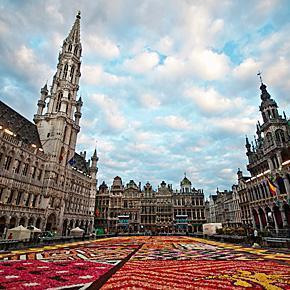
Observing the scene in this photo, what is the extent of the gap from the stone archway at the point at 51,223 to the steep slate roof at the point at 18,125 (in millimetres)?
17551

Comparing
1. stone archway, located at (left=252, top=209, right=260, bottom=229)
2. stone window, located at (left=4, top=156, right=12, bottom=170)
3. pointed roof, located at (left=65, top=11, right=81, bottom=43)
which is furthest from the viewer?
pointed roof, located at (left=65, top=11, right=81, bottom=43)

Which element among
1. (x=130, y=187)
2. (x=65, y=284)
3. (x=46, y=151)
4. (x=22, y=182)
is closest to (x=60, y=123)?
(x=46, y=151)

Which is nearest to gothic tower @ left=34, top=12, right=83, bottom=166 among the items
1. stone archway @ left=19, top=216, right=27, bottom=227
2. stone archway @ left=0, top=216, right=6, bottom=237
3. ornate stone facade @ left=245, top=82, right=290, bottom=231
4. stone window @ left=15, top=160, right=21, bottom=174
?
stone window @ left=15, top=160, right=21, bottom=174

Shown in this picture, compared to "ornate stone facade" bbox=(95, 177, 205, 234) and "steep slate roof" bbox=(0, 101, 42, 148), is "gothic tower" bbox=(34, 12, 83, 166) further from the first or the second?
"ornate stone facade" bbox=(95, 177, 205, 234)

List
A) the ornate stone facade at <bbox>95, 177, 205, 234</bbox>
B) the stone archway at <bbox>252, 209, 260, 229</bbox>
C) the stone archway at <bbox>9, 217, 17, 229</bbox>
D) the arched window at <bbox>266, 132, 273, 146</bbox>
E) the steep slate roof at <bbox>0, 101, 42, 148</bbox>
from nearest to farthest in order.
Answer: the stone archway at <bbox>9, 217, 17, 229</bbox>, the arched window at <bbox>266, 132, 273, 146</bbox>, the steep slate roof at <bbox>0, 101, 42, 148</bbox>, the stone archway at <bbox>252, 209, 260, 229</bbox>, the ornate stone facade at <bbox>95, 177, 205, 234</bbox>

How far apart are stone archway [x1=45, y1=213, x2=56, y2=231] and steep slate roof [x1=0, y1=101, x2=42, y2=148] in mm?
17551

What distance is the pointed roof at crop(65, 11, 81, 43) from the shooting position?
218ft

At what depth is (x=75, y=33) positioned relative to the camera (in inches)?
2687

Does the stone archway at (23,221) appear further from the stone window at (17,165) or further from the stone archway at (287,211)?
the stone archway at (287,211)

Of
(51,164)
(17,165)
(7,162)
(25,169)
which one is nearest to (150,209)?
(51,164)

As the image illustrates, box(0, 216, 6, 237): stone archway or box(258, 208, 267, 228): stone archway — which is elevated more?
box(258, 208, 267, 228): stone archway

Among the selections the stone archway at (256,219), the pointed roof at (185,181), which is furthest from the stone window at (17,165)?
the pointed roof at (185,181)

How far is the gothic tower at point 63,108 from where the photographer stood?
51562mm

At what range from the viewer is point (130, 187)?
80.9 m
